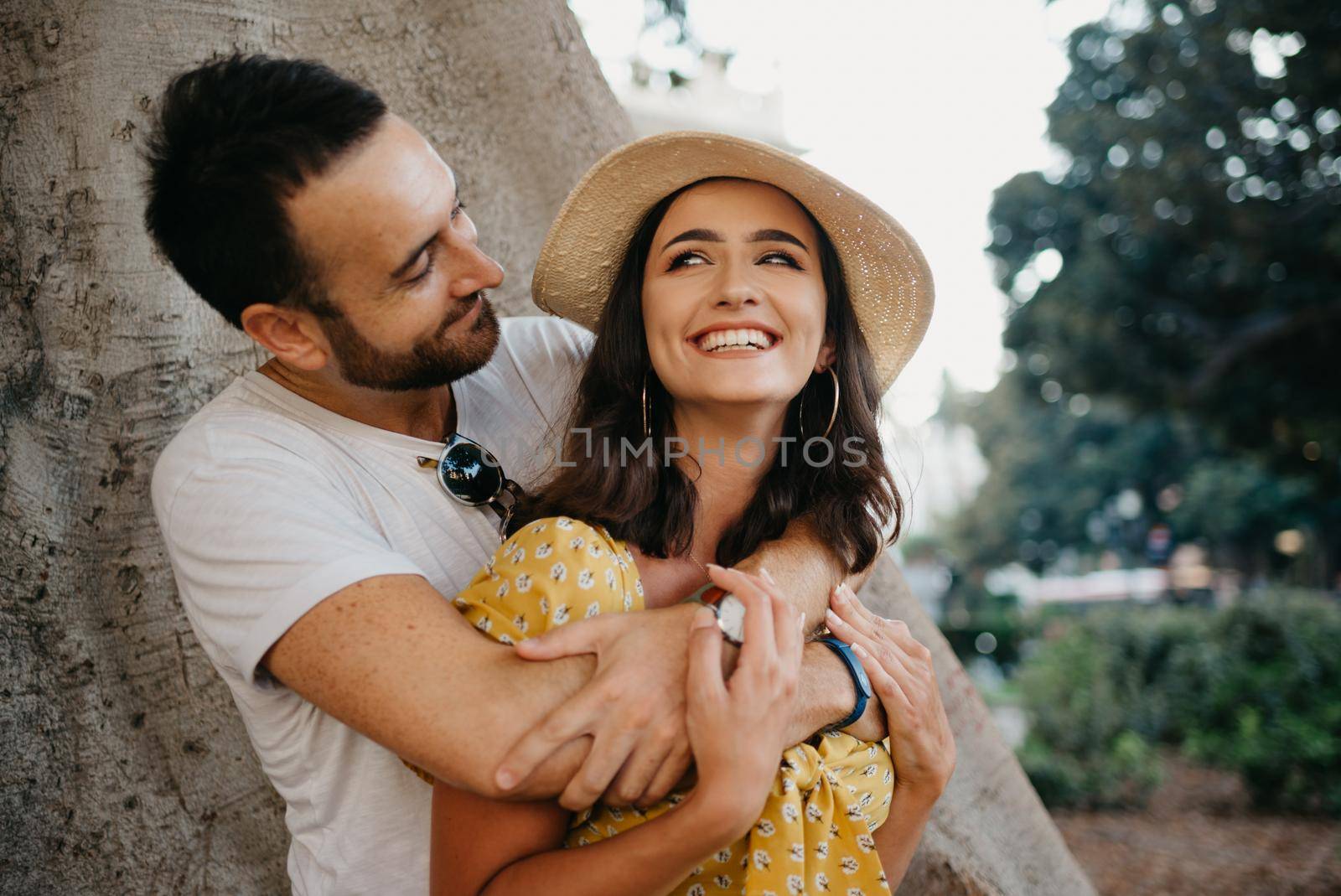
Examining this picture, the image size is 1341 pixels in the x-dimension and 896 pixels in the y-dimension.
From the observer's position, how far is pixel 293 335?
2.23m

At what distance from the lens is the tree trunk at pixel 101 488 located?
2.42 metres

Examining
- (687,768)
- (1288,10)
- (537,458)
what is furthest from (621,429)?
(1288,10)

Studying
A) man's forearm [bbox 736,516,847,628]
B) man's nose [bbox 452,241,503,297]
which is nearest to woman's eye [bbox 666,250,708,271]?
man's nose [bbox 452,241,503,297]

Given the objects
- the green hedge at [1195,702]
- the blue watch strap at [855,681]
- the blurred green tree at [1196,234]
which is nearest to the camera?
the blue watch strap at [855,681]

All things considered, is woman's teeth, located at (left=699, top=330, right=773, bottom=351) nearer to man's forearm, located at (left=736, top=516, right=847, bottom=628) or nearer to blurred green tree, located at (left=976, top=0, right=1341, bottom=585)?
man's forearm, located at (left=736, top=516, right=847, bottom=628)

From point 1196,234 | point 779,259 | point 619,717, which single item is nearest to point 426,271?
point 779,259

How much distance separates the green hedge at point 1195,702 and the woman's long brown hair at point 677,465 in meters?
5.92

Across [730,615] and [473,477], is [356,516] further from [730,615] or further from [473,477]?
[730,615]

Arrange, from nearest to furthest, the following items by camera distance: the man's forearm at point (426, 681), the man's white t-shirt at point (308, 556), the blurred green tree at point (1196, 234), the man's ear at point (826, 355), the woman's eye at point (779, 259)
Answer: the man's forearm at point (426, 681) → the man's white t-shirt at point (308, 556) → the woman's eye at point (779, 259) → the man's ear at point (826, 355) → the blurred green tree at point (1196, 234)

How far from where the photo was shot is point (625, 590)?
2.01 metres

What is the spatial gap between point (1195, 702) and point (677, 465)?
815cm

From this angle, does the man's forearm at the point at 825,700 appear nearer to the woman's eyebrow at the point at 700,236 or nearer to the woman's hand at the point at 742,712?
the woman's hand at the point at 742,712

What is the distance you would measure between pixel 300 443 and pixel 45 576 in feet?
2.95

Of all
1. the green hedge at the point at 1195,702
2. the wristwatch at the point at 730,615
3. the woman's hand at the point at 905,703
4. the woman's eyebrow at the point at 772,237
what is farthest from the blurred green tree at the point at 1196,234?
the wristwatch at the point at 730,615
